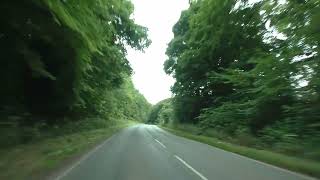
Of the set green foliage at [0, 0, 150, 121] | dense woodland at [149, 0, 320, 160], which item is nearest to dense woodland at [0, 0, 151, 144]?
green foliage at [0, 0, 150, 121]

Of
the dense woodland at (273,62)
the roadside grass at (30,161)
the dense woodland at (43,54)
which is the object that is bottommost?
the roadside grass at (30,161)

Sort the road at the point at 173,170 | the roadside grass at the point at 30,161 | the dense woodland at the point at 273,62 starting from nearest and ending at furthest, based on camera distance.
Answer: the roadside grass at the point at 30,161 < the road at the point at 173,170 < the dense woodland at the point at 273,62

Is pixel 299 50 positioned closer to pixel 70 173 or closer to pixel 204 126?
pixel 70 173

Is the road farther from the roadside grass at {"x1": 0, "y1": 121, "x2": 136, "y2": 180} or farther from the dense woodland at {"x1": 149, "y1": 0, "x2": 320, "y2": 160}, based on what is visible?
the dense woodland at {"x1": 149, "y1": 0, "x2": 320, "y2": 160}

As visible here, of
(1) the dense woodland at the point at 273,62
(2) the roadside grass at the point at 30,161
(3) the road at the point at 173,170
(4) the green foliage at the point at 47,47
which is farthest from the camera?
(1) the dense woodland at the point at 273,62

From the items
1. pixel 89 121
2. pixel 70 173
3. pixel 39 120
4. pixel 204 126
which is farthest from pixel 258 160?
pixel 89 121

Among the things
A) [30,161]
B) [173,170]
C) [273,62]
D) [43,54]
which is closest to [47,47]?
[43,54]

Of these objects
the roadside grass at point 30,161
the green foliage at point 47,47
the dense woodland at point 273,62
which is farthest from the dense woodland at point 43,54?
the dense woodland at point 273,62

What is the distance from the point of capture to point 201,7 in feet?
58.7

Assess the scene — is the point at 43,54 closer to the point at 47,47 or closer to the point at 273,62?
the point at 47,47

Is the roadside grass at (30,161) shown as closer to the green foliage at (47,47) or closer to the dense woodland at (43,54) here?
the dense woodland at (43,54)

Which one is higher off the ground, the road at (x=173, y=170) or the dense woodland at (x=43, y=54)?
the dense woodland at (x=43, y=54)

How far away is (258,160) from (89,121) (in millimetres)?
29978

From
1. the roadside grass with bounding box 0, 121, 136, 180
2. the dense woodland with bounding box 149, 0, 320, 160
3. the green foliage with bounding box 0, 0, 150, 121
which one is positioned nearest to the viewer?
the roadside grass with bounding box 0, 121, 136, 180
